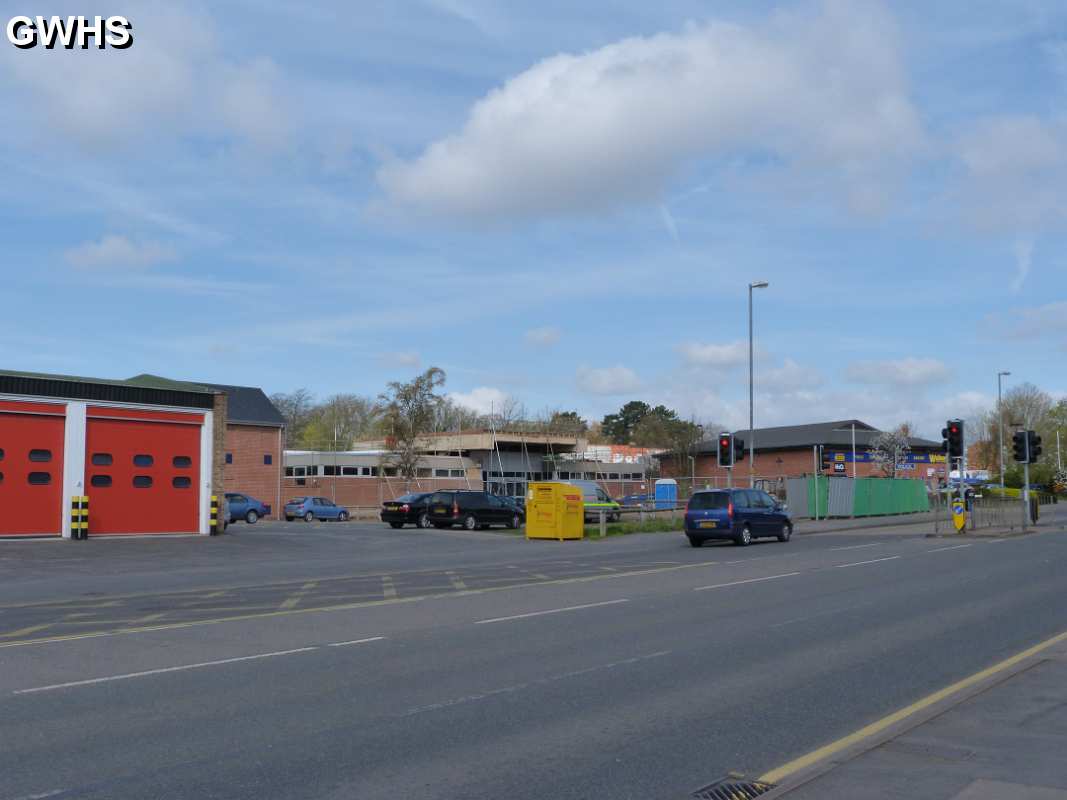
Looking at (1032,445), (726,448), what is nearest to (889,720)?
(726,448)

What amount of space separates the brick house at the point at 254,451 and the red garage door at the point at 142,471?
2520cm

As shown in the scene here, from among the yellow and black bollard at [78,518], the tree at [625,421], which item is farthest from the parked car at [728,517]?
the tree at [625,421]

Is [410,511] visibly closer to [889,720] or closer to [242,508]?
[242,508]

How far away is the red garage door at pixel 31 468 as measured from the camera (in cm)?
2686

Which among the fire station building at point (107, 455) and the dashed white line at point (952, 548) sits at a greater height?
the fire station building at point (107, 455)

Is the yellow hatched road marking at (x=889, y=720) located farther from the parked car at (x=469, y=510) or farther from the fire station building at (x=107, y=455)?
the parked car at (x=469, y=510)

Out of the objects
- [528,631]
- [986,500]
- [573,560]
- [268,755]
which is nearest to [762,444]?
[986,500]

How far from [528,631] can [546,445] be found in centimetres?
5759

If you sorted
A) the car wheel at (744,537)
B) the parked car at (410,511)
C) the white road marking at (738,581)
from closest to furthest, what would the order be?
the white road marking at (738,581) → the car wheel at (744,537) → the parked car at (410,511)

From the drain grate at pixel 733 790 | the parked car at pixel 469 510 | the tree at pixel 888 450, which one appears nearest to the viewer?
the drain grate at pixel 733 790

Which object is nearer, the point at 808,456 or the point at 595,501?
the point at 595,501

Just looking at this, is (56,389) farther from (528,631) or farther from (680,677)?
(680,677)

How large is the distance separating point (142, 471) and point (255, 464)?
27406 mm

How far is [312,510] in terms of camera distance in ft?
166
